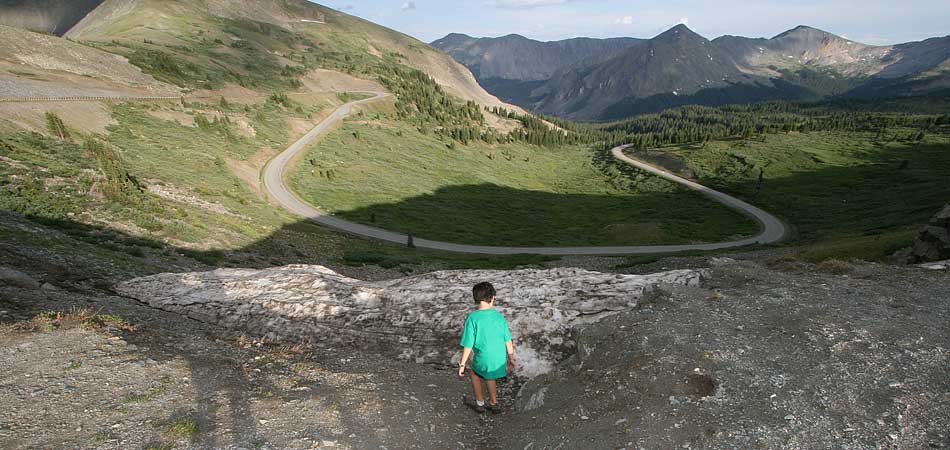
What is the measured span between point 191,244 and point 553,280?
24619mm

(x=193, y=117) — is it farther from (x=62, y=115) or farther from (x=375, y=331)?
(x=375, y=331)

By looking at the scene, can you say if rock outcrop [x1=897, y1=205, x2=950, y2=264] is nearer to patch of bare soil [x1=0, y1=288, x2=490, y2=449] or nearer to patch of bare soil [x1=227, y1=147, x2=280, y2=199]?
patch of bare soil [x1=0, y1=288, x2=490, y2=449]

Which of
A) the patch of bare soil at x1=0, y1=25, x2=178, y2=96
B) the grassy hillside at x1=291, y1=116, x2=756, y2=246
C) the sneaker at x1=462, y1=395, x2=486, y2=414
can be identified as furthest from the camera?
the grassy hillside at x1=291, y1=116, x2=756, y2=246

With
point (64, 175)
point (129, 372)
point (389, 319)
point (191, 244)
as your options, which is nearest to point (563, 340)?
point (389, 319)

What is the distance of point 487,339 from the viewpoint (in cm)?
969

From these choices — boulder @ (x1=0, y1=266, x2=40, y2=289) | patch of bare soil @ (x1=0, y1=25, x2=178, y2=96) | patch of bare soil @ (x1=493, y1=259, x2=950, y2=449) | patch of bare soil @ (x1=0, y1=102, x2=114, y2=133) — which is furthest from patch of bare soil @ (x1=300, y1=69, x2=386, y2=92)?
patch of bare soil @ (x1=493, y1=259, x2=950, y2=449)

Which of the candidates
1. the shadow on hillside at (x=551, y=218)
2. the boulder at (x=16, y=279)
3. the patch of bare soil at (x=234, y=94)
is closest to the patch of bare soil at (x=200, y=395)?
the boulder at (x=16, y=279)

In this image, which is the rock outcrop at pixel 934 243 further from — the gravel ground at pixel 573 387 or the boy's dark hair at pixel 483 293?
the boy's dark hair at pixel 483 293

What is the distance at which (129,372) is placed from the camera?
10.0m

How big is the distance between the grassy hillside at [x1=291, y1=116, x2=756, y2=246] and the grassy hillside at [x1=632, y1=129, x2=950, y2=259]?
49.2 ft

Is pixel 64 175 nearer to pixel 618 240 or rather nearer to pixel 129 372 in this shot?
pixel 129 372

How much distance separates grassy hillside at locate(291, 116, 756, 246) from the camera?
217 ft

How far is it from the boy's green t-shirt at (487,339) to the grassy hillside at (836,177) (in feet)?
107

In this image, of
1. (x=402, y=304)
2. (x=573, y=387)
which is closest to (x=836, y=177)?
(x=402, y=304)
